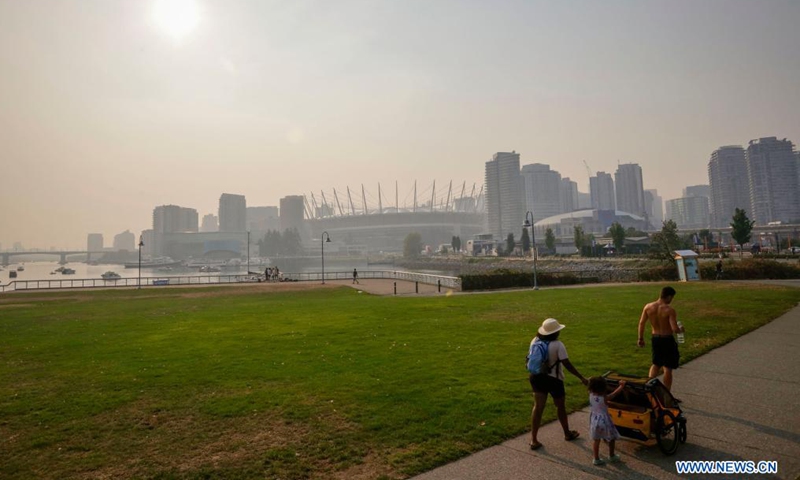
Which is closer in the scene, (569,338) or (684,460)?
(684,460)

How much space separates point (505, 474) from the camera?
562 cm

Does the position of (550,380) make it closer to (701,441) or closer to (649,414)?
(649,414)

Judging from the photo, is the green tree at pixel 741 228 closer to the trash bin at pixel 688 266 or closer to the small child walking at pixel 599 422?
the trash bin at pixel 688 266

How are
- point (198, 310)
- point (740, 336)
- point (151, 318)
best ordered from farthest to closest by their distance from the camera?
1. point (198, 310)
2. point (151, 318)
3. point (740, 336)

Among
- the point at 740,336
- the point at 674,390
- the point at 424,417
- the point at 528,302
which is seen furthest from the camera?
the point at 528,302

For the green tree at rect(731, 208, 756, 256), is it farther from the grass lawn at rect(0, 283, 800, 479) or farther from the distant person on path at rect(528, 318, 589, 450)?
the distant person on path at rect(528, 318, 589, 450)

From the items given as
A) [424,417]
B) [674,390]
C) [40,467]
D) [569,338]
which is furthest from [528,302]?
[40,467]

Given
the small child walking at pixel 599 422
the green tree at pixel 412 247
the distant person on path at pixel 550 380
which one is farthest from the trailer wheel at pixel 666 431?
the green tree at pixel 412 247

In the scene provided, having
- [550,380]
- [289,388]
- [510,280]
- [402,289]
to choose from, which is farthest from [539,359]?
[402,289]

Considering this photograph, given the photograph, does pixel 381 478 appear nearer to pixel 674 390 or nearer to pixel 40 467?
pixel 40 467

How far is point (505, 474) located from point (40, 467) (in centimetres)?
650

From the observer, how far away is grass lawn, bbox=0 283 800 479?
639 cm

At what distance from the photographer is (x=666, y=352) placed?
26.9 ft

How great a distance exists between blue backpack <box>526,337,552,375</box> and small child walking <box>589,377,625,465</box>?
0.67 m
